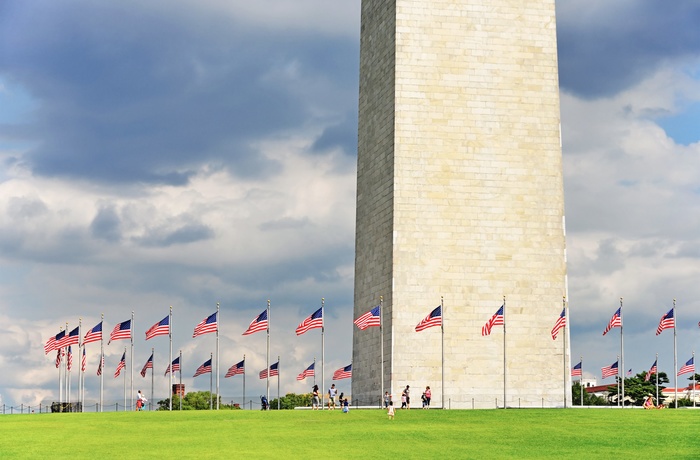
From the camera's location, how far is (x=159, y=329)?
69.6m

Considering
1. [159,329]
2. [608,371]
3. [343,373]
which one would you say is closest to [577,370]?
[608,371]

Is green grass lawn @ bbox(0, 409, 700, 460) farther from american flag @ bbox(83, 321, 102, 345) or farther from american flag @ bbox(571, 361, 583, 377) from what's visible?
american flag @ bbox(571, 361, 583, 377)

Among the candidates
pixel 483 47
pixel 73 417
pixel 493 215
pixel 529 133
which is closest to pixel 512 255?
pixel 493 215

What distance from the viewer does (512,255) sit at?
73.2 meters

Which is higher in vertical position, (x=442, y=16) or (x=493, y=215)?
(x=442, y=16)

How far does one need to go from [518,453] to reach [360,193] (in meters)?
40.1

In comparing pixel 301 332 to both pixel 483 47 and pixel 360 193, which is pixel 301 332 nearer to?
pixel 360 193

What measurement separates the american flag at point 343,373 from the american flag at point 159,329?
13.4 m

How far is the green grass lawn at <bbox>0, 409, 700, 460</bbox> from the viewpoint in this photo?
138 feet

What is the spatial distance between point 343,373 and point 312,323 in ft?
43.0

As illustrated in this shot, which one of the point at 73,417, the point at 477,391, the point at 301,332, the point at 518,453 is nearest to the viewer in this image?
the point at 518,453

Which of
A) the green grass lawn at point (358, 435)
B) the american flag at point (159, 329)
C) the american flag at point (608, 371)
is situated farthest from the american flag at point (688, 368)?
the american flag at point (159, 329)

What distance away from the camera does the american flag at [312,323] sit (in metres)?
65.6

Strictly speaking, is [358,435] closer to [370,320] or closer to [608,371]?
[370,320]
